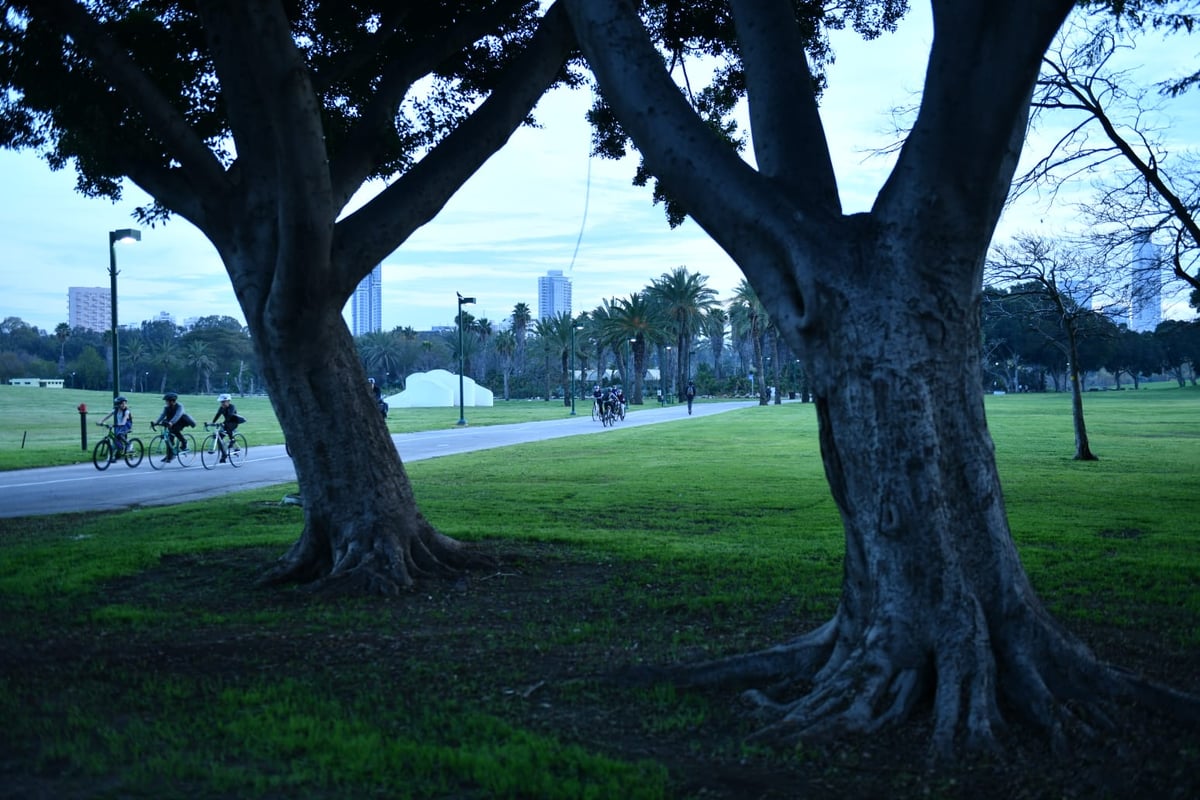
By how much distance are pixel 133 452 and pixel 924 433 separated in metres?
22.9

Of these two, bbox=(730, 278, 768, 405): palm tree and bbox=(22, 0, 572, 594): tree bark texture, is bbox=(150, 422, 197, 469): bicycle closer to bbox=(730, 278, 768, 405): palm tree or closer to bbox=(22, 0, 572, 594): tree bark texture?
bbox=(22, 0, 572, 594): tree bark texture

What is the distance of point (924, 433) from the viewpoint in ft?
15.9

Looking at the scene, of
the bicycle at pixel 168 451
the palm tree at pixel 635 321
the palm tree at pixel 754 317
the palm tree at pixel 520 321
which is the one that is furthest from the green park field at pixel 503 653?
the palm tree at pixel 520 321

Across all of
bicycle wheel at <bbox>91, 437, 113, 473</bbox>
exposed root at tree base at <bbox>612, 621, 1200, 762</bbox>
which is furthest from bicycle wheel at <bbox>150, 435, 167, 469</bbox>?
exposed root at tree base at <bbox>612, 621, 1200, 762</bbox>

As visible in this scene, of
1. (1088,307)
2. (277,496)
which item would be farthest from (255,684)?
(1088,307)

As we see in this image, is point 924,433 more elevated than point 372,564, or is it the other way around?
point 924,433

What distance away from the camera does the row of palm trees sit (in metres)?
85.6

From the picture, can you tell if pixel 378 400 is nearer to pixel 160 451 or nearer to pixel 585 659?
pixel 160 451

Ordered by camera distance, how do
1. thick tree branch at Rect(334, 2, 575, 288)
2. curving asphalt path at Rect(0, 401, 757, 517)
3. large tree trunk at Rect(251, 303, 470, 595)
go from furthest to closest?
1. curving asphalt path at Rect(0, 401, 757, 517)
2. thick tree branch at Rect(334, 2, 575, 288)
3. large tree trunk at Rect(251, 303, 470, 595)

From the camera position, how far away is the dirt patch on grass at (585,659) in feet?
13.3

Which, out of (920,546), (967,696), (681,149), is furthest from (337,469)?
(967,696)

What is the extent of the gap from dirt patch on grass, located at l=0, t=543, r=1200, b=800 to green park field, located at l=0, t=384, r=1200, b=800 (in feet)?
0.06

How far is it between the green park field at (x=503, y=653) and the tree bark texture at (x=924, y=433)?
0.27 meters

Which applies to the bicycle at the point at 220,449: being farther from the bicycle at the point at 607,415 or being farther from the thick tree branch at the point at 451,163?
the bicycle at the point at 607,415
